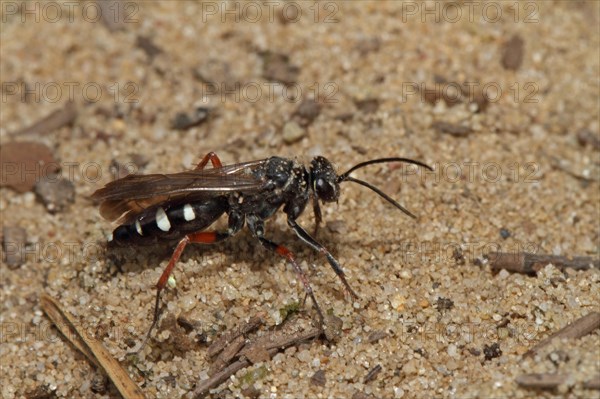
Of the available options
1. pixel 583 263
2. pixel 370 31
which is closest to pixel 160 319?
pixel 583 263

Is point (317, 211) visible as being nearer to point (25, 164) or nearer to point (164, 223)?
point (164, 223)

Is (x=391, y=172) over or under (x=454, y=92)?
under

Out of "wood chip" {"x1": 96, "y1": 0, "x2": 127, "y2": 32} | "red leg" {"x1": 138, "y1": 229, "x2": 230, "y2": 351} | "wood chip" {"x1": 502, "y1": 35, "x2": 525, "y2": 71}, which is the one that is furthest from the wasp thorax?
"wood chip" {"x1": 96, "y1": 0, "x2": 127, "y2": 32}

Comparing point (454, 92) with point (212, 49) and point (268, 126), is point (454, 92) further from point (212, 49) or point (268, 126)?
point (212, 49)

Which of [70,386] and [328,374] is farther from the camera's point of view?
[70,386]

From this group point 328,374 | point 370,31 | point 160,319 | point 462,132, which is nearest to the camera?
point 328,374

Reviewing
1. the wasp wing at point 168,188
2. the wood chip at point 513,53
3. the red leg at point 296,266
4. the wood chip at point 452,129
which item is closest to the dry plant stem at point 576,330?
the red leg at point 296,266

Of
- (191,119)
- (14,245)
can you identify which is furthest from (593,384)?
(14,245)
